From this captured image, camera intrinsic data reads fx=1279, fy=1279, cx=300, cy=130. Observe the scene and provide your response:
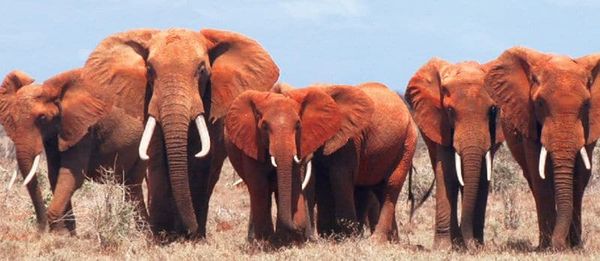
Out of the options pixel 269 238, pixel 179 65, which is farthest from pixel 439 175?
pixel 179 65

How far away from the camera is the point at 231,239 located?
52.0ft

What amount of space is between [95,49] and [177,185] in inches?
86.5

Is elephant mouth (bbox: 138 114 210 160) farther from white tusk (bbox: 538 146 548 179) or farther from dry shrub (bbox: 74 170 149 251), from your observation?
white tusk (bbox: 538 146 548 179)

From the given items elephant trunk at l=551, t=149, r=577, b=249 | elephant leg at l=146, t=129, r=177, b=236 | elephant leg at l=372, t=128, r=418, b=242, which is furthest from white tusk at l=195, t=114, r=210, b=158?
elephant trunk at l=551, t=149, r=577, b=249

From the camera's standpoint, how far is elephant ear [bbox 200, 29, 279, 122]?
13.6 m

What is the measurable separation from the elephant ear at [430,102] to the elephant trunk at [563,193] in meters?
2.05

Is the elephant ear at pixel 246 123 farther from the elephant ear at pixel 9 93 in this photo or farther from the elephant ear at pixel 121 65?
the elephant ear at pixel 9 93

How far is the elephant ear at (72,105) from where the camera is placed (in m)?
15.8

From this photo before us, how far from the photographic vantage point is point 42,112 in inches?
613

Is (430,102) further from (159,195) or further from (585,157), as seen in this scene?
(159,195)

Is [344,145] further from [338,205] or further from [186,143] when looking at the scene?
[186,143]

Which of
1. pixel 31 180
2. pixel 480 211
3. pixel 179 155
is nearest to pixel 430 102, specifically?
pixel 480 211

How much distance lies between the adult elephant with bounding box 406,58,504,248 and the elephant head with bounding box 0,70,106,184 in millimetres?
4089

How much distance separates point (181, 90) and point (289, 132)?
3.79ft
